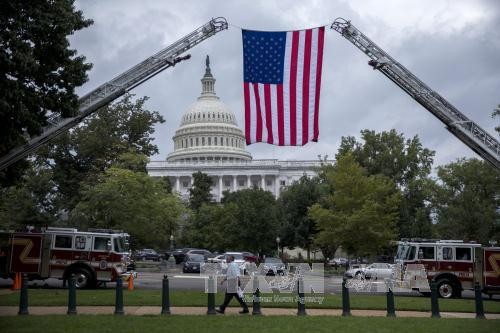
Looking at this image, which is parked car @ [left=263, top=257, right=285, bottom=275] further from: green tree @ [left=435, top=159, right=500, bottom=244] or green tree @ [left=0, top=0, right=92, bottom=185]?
green tree @ [left=0, top=0, right=92, bottom=185]

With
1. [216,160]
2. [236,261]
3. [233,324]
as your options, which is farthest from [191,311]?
[216,160]

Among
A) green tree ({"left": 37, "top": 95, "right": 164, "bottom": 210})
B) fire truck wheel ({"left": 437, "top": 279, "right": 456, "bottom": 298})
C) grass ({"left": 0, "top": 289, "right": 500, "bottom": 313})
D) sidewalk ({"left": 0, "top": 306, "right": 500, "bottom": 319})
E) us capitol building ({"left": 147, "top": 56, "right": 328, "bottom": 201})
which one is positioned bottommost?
sidewalk ({"left": 0, "top": 306, "right": 500, "bottom": 319})

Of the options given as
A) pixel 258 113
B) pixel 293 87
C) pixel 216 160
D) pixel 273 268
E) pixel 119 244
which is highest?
pixel 216 160

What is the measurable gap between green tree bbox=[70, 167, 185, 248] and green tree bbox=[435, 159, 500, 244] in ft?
77.9

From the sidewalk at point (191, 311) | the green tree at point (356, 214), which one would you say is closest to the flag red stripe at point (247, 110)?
the sidewalk at point (191, 311)

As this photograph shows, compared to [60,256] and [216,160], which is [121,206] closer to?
[60,256]

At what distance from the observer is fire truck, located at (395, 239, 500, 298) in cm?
2800

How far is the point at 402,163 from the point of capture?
60.4 meters

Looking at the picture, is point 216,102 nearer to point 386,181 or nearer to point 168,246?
point 168,246

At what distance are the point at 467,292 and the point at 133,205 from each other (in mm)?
25716

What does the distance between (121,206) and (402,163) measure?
87.9 feet

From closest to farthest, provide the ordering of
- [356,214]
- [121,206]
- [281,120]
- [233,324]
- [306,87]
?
[233,324], [281,120], [306,87], [356,214], [121,206]

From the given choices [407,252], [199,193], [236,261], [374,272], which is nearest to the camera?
[407,252]

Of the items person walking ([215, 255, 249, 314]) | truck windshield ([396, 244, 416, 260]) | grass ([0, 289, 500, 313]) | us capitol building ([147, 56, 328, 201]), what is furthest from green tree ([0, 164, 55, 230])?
us capitol building ([147, 56, 328, 201])
